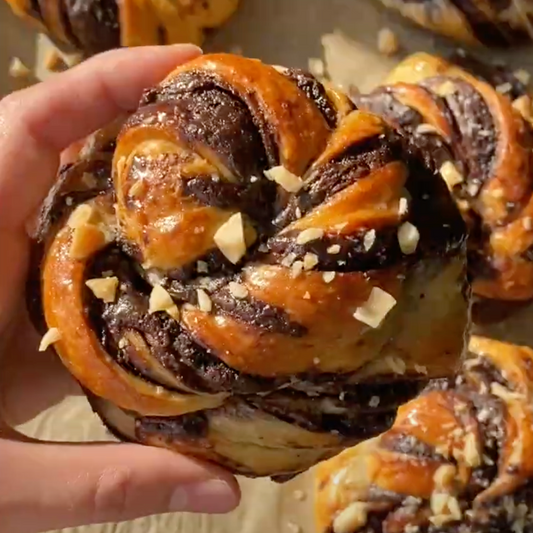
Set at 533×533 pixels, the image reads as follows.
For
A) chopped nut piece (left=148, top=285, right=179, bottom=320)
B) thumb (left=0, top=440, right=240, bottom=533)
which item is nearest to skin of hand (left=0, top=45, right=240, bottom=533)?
thumb (left=0, top=440, right=240, bottom=533)

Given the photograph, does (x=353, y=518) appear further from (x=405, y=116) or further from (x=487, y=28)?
(x=487, y=28)

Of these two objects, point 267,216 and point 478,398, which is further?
point 478,398

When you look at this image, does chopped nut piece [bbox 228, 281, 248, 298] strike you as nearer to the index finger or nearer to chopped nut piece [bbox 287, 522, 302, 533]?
the index finger

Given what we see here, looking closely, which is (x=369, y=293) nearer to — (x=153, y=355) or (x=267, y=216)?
(x=267, y=216)

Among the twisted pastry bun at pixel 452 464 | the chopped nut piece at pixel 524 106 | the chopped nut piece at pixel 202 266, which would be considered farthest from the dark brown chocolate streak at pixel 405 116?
the chopped nut piece at pixel 202 266

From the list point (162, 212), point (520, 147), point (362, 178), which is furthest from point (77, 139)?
point (520, 147)

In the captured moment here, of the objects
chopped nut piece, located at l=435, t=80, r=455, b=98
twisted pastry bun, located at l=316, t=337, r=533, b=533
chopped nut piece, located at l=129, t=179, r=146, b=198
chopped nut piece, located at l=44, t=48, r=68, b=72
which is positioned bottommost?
twisted pastry bun, located at l=316, t=337, r=533, b=533

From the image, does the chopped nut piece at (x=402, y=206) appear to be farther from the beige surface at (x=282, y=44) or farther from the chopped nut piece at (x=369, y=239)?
the beige surface at (x=282, y=44)
